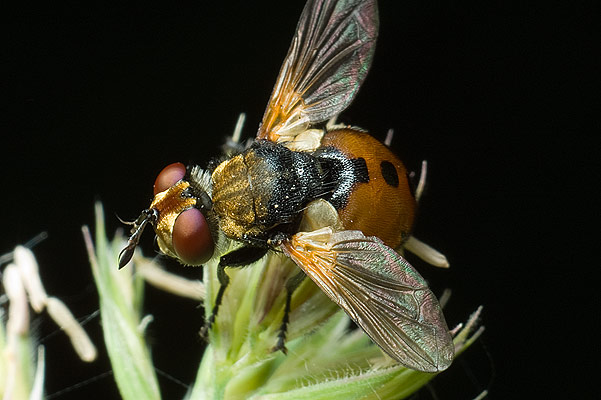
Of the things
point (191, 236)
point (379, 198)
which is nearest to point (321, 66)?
point (379, 198)

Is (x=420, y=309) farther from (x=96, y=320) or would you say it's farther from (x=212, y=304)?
(x=96, y=320)

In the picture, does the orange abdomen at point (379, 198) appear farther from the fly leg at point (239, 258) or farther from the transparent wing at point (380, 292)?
the fly leg at point (239, 258)

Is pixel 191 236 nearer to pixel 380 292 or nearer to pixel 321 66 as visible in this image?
pixel 380 292

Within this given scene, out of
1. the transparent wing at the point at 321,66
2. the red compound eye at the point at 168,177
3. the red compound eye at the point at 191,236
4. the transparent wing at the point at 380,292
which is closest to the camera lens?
the transparent wing at the point at 380,292

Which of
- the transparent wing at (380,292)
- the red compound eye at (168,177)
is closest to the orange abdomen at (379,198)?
the transparent wing at (380,292)

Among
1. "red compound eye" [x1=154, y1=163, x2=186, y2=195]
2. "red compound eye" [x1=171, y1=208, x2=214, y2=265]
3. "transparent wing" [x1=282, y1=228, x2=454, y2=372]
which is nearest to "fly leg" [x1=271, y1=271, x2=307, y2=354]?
"transparent wing" [x1=282, y1=228, x2=454, y2=372]
